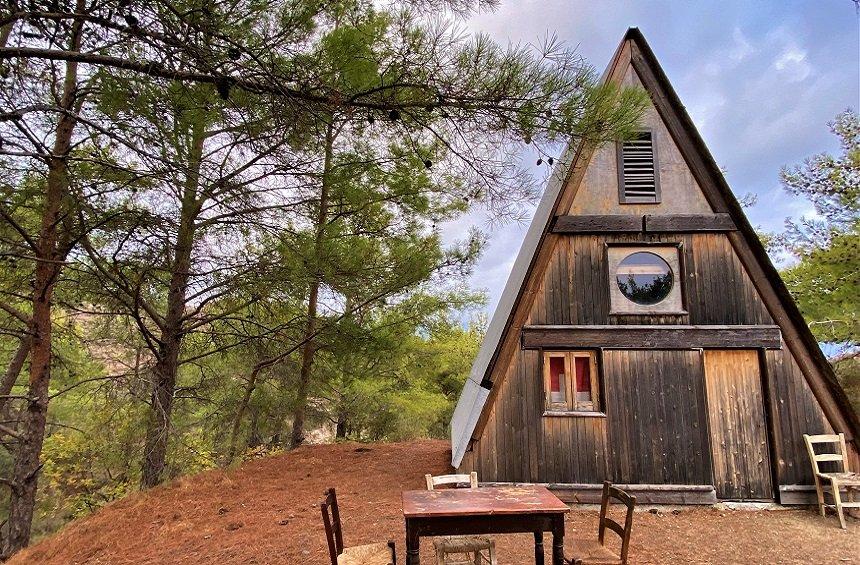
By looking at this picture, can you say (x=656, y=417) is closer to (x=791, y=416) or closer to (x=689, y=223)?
(x=791, y=416)

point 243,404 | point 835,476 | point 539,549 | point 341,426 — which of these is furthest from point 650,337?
point 341,426

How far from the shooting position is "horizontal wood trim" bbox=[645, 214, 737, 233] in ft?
20.5

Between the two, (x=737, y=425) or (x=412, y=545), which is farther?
(x=737, y=425)

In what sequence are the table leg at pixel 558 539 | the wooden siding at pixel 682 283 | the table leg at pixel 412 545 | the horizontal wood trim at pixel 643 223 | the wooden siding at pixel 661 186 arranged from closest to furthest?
the table leg at pixel 412 545, the table leg at pixel 558 539, the wooden siding at pixel 682 283, the horizontal wood trim at pixel 643 223, the wooden siding at pixel 661 186

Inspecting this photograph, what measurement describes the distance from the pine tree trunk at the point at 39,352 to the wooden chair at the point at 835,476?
31.1 feet

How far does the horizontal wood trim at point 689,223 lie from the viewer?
625 cm

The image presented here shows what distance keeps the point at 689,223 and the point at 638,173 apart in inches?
40.0

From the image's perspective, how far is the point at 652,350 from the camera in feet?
20.1

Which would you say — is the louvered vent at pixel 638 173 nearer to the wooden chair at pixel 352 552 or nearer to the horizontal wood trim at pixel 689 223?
the horizontal wood trim at pixel 689 223

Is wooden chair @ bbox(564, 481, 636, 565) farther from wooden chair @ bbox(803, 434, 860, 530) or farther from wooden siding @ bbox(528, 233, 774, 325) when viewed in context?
wooden chair @ bbox(803, 434, 860, 530)

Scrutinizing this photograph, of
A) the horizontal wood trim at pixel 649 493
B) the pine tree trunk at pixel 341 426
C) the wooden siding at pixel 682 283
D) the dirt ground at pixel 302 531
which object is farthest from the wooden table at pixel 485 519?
the pine tree trunk at pixel 341 426

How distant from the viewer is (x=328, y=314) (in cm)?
770

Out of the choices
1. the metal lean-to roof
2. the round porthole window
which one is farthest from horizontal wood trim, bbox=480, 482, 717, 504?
the round porthole window

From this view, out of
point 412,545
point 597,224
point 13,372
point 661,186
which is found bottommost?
point 412,545
